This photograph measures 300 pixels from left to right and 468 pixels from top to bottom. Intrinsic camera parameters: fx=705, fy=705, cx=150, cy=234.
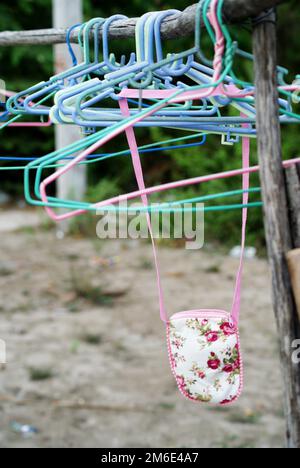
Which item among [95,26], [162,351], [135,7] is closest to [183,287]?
[162,351]

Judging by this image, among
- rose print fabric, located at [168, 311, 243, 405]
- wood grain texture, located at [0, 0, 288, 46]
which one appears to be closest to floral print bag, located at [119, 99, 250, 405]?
rose print fabric, located at [168, 311, 243, 405]

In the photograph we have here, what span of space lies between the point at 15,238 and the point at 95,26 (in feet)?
16.2

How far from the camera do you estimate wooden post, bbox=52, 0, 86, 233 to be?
5.80 m

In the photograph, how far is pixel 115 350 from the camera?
3.79m

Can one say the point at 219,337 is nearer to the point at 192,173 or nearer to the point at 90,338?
the point at 90,338

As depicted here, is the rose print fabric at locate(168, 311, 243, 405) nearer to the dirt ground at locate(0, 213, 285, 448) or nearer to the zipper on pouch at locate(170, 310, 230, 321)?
the zipper on pouch at locate(170, 310, 230, 321)

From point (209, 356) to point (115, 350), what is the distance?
254 centimetres

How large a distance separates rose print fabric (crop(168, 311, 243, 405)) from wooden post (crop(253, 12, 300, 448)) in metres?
0.18

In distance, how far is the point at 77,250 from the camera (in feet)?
19.2

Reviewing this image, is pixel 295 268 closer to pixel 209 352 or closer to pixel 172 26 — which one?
pixel 209 352

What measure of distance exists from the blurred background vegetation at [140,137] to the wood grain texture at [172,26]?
401 centimetres

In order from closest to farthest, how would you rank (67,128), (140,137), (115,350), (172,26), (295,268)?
(295,268)
(172,26)
(115,350)
(67,128)
(140,137)

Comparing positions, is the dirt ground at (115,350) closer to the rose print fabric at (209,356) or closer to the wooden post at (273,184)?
the rose print fabric at (209,356)

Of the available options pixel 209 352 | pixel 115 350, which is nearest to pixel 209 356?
pixel 209 352
